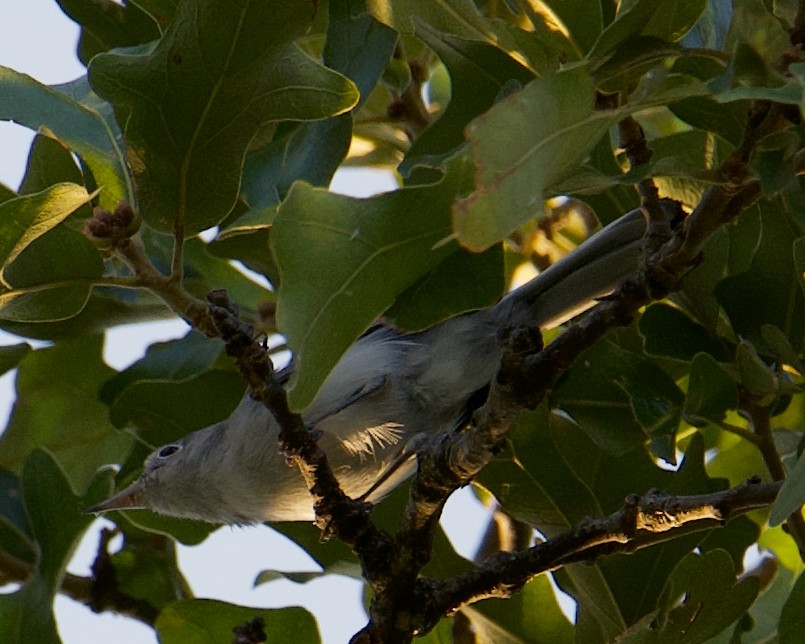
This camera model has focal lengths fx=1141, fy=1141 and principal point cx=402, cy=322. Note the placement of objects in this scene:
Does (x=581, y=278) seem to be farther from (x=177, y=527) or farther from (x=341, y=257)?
(x=177, y=527)

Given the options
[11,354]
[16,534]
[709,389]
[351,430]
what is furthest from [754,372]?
[16,534]

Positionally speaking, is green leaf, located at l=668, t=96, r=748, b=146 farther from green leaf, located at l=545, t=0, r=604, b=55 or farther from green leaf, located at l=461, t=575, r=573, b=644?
green leaf, located at l=461, t=575, r=573, b=644

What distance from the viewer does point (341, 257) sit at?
180 cm

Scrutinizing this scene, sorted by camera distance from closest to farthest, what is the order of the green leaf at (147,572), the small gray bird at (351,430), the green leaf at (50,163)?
the green leaf at (50,163), the small gray bird at (351,430), the green leaf at (147,572)

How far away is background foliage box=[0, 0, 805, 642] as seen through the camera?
1.82 metres

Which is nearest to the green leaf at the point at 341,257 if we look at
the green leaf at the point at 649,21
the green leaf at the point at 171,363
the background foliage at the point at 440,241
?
the background foliage at the point at 440,241

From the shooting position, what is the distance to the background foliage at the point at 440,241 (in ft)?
5.96

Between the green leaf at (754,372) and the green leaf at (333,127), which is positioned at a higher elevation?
the green leaf at (333,127)

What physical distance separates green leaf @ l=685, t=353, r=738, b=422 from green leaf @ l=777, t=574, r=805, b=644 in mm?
394

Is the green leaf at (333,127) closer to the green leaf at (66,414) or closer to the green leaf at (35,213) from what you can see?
the green leaf at (35,213)

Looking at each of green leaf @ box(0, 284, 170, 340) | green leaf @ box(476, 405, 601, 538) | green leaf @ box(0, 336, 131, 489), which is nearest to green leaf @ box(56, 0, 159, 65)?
green leaf @ box(0, 284, 170, 340)

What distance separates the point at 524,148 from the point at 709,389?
106cm

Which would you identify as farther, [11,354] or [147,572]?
[147,572]

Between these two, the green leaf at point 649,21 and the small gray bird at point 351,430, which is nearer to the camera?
the green leaf at point 649,21
